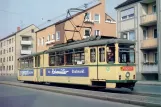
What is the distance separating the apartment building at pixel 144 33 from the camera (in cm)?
3300

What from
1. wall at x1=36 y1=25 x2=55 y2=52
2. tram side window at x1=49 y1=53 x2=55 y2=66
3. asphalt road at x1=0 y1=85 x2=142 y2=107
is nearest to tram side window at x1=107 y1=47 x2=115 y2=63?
asphalt road at x1=0 y1=85 x2=142 y2=107

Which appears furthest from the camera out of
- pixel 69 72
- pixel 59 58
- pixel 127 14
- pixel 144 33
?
pixel 127 14

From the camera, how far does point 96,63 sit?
1767 cm

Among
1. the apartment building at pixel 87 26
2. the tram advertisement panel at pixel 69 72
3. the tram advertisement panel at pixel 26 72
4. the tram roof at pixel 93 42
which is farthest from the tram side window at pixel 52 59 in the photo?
the apartment building at pixel 87 26

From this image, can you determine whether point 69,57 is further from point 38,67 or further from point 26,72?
point 26,72

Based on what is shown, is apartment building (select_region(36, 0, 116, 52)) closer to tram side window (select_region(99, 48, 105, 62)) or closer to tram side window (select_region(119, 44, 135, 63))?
tram side window (select_region(99, 48, 105, 62))

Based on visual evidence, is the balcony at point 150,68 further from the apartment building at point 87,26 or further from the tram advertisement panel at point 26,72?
the apartment building at point 87,26

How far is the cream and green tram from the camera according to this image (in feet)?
54.4

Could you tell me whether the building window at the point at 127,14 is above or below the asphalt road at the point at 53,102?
above

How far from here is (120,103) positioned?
12000 mm

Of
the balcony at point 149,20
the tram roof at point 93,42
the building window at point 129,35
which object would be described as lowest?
the tram roof at point 93,42

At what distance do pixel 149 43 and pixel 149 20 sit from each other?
2608mm

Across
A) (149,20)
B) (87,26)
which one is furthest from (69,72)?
(87,26)

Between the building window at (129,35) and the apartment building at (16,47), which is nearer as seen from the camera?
the building window at (129,35)
